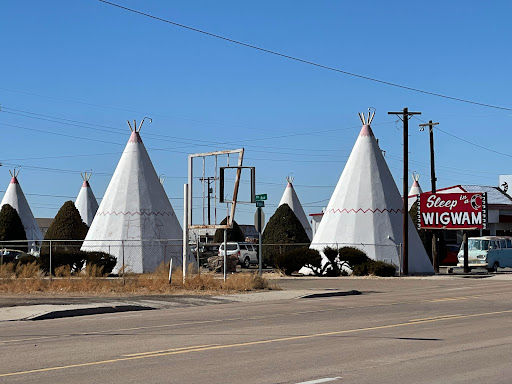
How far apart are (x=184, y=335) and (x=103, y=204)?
80.1ft

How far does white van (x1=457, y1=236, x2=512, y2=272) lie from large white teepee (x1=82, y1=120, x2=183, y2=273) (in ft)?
46.1

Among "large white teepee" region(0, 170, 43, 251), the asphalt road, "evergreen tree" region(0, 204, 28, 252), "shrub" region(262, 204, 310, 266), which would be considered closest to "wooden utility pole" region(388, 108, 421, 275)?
"shrub" region(262, 204, 310, 266)

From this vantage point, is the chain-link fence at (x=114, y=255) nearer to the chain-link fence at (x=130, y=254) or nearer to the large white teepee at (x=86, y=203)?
the chain-link fence at (x=130, y=254)

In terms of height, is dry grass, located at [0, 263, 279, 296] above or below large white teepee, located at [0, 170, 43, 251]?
below

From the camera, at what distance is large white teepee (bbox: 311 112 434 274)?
35.5 m

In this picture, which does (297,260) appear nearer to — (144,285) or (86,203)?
(144,285)

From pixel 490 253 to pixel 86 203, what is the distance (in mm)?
31095

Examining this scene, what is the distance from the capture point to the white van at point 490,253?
126ft

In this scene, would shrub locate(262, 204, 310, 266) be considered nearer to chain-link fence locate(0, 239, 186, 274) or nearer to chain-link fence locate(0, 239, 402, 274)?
chain-link fence locate(0, 239, 402, 274)

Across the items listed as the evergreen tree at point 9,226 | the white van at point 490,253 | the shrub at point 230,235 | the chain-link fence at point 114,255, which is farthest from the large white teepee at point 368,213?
the evergreen tree at point 9,226

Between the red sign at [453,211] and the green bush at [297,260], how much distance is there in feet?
20.7

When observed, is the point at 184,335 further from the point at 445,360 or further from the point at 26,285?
the point at 26,285

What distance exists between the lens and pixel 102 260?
106ft

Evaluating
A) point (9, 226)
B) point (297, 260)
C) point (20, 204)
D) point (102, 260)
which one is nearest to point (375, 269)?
point (297, 260)
